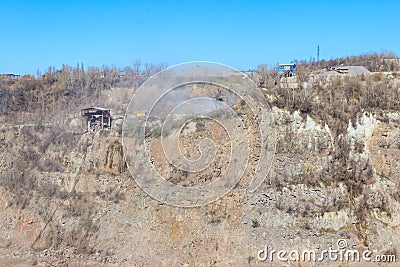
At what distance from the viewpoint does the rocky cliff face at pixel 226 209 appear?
2102 cm

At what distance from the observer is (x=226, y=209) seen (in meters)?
22.0

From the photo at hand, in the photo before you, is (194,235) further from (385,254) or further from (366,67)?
(366,67)

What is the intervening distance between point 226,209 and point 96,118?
13.9 meters

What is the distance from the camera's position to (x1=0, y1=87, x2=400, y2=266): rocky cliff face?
21016 millimetres

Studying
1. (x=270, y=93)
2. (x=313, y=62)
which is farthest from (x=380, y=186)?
(x=313, y=62)

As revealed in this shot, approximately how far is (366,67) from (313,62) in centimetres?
636

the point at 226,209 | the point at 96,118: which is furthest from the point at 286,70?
the point at 226,209

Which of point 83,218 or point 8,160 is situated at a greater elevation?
point 8,160

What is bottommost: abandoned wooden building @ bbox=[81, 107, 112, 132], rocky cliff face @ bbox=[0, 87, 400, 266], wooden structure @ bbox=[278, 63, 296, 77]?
rocky cliff face @ bbox=[0, 87, 400, 266]

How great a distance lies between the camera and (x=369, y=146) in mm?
24062

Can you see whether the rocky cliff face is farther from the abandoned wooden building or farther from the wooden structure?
the wooden structure

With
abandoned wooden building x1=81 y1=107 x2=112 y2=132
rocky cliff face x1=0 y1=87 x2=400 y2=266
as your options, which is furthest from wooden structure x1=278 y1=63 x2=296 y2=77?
abandoned wooden building x1=81 y1=107 x2=112 y2=132

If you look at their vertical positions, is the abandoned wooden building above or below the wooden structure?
below

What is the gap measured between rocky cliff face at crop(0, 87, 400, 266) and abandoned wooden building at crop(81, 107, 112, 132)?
13.5ft
